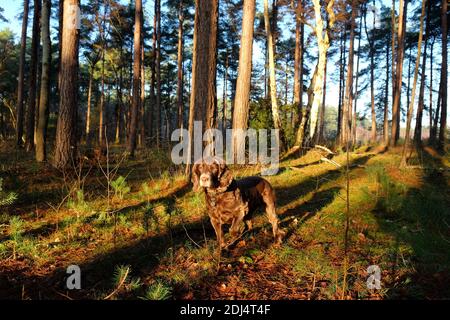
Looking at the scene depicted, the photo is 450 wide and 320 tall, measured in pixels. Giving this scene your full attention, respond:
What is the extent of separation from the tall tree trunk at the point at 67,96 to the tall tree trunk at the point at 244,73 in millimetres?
5280

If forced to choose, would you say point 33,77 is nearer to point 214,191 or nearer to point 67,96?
point 67,96

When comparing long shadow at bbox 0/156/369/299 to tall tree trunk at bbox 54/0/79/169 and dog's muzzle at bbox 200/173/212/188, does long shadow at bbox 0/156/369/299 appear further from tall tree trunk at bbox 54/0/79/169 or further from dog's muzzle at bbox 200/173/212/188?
tall tree trunk at bbox 54/0/79/169

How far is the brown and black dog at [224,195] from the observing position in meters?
4.28

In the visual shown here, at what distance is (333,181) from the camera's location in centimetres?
906

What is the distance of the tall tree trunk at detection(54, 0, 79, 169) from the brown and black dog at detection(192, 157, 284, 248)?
230 inches

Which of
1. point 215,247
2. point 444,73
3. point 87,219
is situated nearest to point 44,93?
point 87,219

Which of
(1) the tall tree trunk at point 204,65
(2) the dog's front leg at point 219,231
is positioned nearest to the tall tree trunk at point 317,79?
(1) the tall tree trunk at point 204,65

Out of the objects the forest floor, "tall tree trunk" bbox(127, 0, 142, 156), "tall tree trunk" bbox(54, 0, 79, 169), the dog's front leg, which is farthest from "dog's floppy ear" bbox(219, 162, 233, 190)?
"tall tree trunk" bbox(127, 0, 142, 156)

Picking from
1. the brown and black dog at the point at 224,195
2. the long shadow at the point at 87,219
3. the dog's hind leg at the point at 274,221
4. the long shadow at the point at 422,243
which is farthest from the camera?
the long shadow at the point at 87,219

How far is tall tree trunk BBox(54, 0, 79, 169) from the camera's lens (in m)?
8.62

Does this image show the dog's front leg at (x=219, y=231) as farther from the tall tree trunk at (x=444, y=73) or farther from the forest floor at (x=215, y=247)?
the tall tree trunk at (x=444, y=73)
